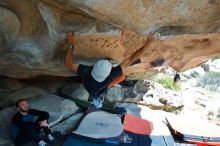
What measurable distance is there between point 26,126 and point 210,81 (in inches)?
448

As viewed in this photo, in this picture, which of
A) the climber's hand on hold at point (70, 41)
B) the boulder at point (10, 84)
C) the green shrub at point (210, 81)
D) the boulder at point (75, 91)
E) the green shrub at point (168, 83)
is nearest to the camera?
the climber's hand on hold at point (70, 41)

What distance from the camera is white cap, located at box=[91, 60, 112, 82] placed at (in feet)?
16.3

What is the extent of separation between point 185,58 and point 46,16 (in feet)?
9.74

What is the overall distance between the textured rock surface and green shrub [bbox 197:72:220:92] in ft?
29.3

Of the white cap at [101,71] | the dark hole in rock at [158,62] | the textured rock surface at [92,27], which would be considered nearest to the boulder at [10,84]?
the textured rock surface at [92,27]

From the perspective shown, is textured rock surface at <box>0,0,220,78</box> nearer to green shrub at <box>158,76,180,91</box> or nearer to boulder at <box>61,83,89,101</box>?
boulder at <box>61,83,89,101</box>

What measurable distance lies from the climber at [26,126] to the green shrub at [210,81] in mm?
10138

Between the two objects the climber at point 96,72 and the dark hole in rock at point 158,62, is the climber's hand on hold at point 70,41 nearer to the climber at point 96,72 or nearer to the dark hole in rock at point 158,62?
the climber at point 96,72

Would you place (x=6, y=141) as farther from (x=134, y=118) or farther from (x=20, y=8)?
(x=134, y=118)

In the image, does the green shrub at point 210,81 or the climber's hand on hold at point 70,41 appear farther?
the green shrub at point 210,81

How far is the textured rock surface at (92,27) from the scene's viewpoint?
4.41 meters

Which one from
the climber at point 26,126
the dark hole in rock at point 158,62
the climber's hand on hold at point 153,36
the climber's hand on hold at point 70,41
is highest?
the climber's hand on hold at point 153,36

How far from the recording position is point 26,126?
4.98 meters

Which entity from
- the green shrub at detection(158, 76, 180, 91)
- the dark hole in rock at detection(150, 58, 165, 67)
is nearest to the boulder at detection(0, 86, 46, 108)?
the dark hole in rock at detection(150, 58, 165, 67)
